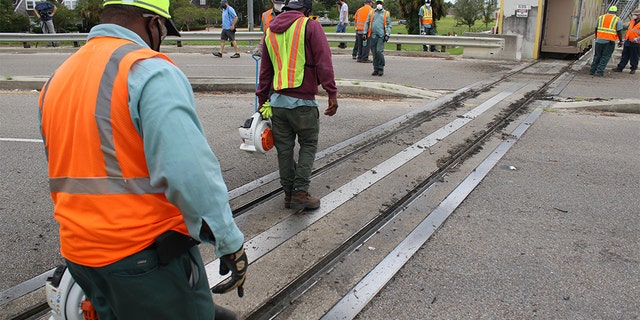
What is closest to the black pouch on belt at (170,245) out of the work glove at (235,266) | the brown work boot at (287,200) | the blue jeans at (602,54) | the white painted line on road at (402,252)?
the work glove at (235,266)

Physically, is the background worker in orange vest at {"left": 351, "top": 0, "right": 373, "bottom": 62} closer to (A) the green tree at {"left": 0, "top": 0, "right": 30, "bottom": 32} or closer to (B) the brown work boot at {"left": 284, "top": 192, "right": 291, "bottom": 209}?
(B) the brown work boot at {"left": 284, "top": 192, "right": 291, "bottom": 209}

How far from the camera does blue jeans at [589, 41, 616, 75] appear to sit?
1312 cm

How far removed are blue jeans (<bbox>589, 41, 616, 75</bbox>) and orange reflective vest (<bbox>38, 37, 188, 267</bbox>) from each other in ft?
46.3

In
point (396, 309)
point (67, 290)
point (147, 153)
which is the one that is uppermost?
point (147, 153)

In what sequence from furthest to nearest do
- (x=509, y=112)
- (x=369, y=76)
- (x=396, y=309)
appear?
1. (x=369, y=76)
2. (x=509, y=112)
3. (x=396, y=309)

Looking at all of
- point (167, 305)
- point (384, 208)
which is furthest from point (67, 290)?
point (384, 208)

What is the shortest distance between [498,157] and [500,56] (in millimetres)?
11683

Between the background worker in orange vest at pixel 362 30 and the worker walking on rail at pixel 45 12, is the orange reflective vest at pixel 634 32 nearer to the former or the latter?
the background worker in orange vest at pixel 362 30

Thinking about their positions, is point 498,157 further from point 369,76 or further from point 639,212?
point 369,76

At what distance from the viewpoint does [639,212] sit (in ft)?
15.1

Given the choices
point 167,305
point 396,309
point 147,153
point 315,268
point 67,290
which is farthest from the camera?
point 315,268

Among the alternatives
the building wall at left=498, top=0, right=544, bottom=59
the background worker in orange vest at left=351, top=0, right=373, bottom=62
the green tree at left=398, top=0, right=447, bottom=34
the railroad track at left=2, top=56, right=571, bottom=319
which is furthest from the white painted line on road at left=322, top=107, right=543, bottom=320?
the green tree at left=398, top=0, right=447, bottom=34

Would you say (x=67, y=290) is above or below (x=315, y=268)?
above

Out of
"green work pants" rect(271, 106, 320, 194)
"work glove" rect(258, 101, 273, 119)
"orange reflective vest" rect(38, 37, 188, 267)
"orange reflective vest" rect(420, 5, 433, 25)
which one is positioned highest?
"orange reflective vest" rect(420, 5, 433, 25)
